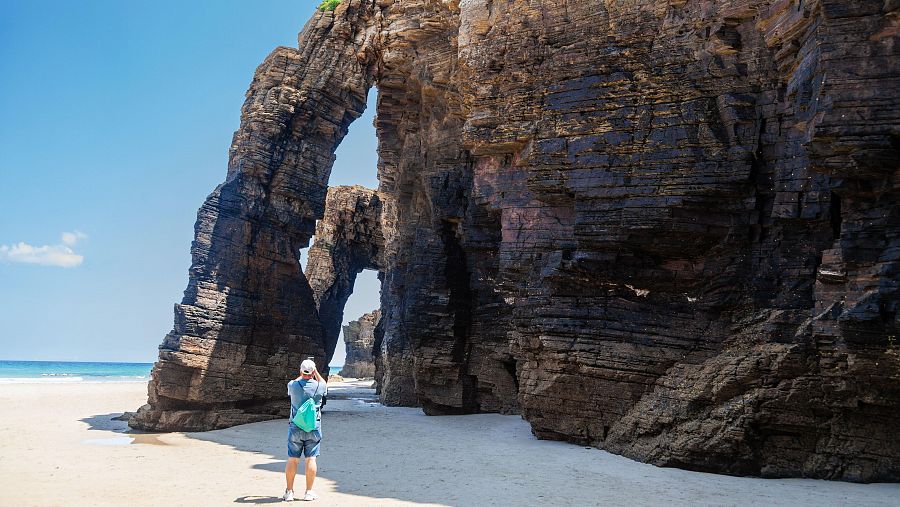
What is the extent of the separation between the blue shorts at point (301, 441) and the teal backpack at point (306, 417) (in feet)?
0.31

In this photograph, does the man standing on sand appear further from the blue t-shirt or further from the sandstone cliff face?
the sandstone cliff face

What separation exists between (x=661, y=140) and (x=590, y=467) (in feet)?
23.0

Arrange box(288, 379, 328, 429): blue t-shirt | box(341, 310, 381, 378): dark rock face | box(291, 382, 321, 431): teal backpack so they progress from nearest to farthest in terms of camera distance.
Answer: box(291, 382, 321, 431): teal backpack → box(288, 379, 328, 429): blue t-shirt → box(341, 310, 381, 378): dark rock face

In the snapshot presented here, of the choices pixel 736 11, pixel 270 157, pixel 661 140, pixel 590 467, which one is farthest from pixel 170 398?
pixel 736 11

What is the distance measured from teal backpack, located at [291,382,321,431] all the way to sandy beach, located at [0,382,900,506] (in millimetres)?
1056

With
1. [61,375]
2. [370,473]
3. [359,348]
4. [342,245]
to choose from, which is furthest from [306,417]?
[61,375]

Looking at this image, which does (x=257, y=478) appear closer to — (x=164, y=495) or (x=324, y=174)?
(x=164, y=495)

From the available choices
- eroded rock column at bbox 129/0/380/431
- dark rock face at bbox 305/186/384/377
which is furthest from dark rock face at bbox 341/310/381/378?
eroded rock column at bbox 129/0/380/431

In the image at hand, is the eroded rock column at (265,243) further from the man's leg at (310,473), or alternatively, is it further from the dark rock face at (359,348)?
the dark rock face at (359,348)

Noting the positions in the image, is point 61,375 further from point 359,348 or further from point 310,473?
point 310,473

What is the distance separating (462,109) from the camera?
69.2 ft

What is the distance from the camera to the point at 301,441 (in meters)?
8.98

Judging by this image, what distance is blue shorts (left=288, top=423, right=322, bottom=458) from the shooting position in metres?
8.92

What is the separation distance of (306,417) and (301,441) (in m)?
0.37
